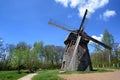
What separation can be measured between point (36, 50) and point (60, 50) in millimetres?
31916

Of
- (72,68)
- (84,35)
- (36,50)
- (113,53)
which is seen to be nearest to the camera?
(72,68)

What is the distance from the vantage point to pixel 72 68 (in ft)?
110

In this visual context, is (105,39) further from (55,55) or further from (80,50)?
(80,50)

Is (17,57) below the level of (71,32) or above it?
below

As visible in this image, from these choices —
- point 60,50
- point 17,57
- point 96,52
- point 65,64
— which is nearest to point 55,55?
point 60,50

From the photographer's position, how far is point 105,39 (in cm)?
6619

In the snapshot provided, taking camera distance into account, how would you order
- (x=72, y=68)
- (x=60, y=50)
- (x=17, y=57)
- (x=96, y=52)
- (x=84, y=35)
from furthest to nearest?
1. (x=60, y=50)
2. (x=96, y=52)
3. (x=17, y=57)
4. (x=84, y=35)
5. (x=72, y=68)

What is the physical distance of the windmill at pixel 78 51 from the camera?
3378 cm

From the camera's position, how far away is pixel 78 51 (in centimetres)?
3431

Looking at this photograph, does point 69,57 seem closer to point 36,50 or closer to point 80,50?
point 80,50

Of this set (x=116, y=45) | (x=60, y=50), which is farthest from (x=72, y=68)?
(x=60, y=50)

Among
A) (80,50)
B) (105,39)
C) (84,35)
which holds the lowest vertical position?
(80,50)

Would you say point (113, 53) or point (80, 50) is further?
point (113, 53)

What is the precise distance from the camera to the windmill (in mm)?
33781
